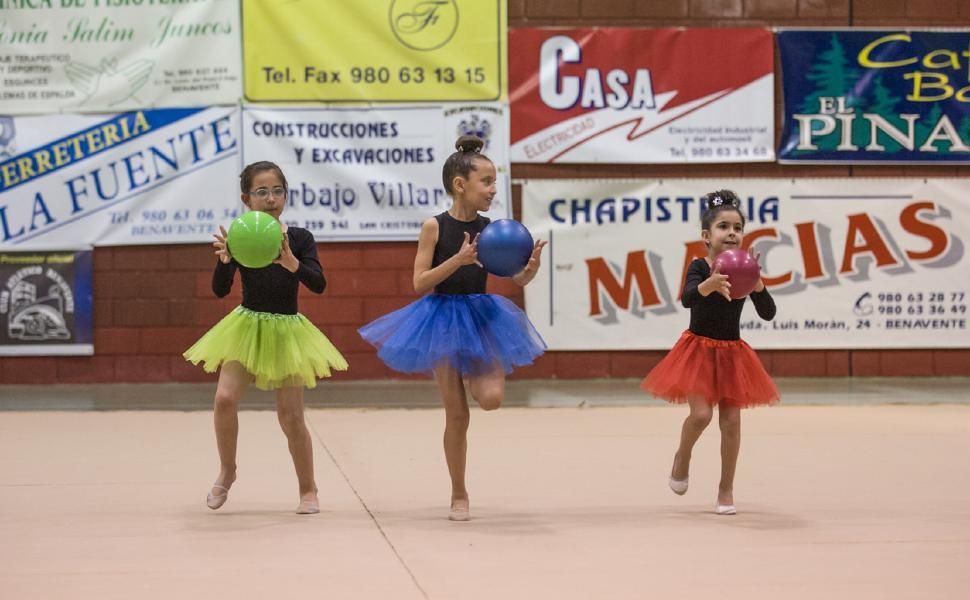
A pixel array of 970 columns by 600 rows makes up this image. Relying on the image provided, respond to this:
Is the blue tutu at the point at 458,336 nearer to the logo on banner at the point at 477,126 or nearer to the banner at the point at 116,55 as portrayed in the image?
the logo on banner at the point at 477,126

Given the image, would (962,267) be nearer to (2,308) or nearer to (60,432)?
(60,432)

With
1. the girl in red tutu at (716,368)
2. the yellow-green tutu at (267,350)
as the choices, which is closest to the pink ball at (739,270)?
the girl in red tutu at (716,368)

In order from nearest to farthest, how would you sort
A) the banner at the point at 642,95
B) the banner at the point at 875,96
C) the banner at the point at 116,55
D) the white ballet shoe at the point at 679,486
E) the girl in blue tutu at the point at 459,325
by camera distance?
the girl in blue tutu at the point at 459,325, the white ballet shoe at the point at 679,486, the banner at the point at 116,55, the banner at the point at 642,95, the banner at the point at 875,96

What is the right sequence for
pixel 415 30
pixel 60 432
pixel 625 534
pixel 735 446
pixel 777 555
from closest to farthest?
pixel 777 555, pixel 625 534, pixel 735 446, pixel 60 432, pixel 415 30

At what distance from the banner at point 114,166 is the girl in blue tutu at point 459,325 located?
211 inches

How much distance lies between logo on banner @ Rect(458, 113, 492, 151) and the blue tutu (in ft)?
17.3

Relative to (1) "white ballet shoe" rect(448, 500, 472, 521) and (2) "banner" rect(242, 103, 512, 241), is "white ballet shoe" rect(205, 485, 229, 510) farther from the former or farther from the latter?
(2) "banner" rect(242, 103, 512, 241)

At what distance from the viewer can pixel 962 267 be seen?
10.5 m

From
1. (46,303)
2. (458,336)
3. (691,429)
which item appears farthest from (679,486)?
(46,303)

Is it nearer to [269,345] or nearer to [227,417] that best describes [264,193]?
[269,345]

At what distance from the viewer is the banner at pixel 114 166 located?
10117 mm

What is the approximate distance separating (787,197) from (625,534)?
641 cm

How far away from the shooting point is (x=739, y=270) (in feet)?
16.2

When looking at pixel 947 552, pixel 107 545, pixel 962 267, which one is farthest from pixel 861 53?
pixel 107 545
